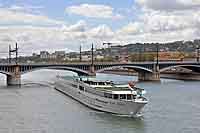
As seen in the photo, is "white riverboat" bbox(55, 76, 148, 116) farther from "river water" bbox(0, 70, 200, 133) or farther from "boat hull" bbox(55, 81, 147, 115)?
"river water" bbox(0, 70, 200, 133)

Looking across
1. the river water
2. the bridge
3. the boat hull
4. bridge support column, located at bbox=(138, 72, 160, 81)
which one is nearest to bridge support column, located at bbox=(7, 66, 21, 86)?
the bridge

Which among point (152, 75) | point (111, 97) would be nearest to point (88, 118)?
point (111, 97)

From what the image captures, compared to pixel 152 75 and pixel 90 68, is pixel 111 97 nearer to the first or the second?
pixel 90 68

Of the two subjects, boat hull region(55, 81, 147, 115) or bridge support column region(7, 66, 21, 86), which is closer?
boat hull region(55, 81, 147, 115)

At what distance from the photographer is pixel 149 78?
109 m

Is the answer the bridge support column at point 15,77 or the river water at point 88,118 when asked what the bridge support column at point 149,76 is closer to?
the bridge support column at point 15,77

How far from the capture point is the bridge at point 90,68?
93.9 meters

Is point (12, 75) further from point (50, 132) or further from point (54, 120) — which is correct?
point (50, 132)

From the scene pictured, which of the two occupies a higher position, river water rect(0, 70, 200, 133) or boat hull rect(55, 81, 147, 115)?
boat hull rect(55, 81, 147, 115)

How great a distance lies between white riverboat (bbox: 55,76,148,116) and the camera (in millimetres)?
45438

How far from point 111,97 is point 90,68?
54.2 metres

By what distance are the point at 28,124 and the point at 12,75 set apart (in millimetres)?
51728

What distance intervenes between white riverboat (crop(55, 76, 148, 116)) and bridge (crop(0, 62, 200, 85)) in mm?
32982

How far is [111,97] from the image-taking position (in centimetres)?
4772
